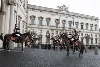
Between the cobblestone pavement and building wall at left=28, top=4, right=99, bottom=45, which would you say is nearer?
the cobblestone pavement

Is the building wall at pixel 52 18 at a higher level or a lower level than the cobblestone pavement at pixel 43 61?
higher

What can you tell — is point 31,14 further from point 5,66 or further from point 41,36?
point 5,66

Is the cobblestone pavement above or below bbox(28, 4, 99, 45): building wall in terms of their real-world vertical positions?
below

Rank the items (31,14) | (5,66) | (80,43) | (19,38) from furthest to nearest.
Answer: (31,14)
(19,38)
(80,43)
(5,66)

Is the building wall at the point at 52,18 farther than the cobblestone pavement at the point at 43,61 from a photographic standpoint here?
Yes

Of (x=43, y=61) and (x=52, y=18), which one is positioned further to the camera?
(x=52, y=18)

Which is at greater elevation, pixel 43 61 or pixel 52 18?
pixel 52 18

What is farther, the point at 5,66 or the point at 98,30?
the point at 98,30

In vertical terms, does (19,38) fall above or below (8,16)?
below

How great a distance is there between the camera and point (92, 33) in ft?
254

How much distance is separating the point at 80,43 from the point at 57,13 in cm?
5461

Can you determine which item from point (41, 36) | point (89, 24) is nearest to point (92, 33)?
point (89, 24)

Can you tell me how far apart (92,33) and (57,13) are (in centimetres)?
1821

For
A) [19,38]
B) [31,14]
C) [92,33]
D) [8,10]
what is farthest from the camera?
[92,33]
